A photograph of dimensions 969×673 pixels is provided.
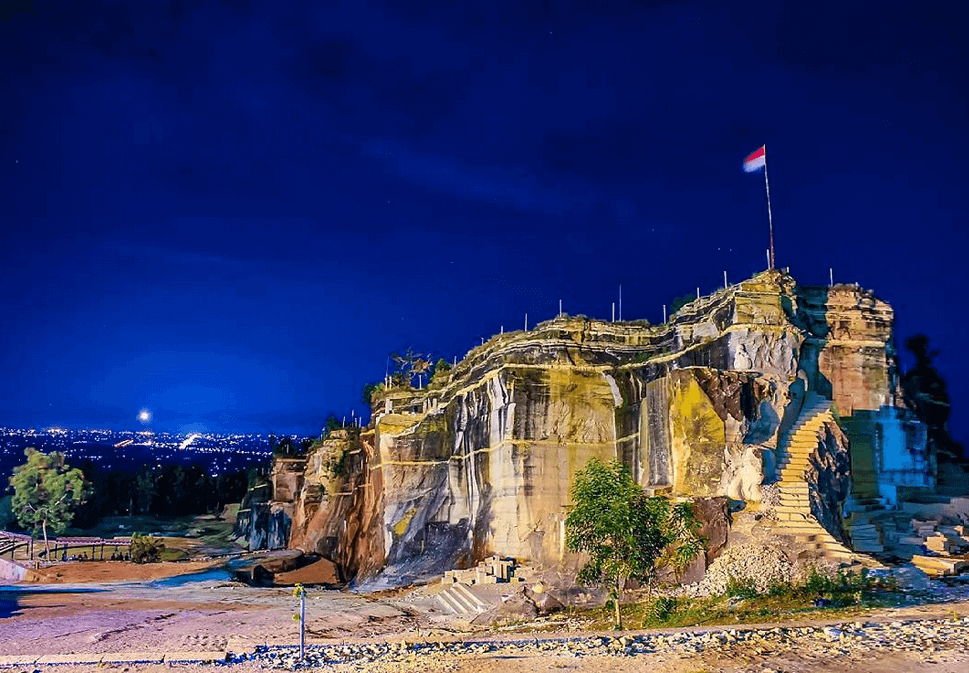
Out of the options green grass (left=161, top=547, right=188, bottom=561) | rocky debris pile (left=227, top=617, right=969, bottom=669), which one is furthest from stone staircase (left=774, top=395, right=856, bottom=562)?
green grass (left=161, top=547, right=188, bottom=561)

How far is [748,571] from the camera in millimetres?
28969

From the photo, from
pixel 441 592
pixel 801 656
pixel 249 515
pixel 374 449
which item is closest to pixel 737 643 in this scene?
pixel 801 656

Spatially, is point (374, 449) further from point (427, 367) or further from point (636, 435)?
point (636, 435)

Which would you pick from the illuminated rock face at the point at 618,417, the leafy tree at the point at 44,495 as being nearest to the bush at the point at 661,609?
the illuminated rock face at the point at 618,417

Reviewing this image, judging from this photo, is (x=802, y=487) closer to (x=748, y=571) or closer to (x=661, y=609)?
(x=748, y=571)

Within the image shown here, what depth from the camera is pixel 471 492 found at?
45844mm

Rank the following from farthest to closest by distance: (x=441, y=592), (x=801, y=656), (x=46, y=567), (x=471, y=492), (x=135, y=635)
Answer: (x=46, y=567) → (x=471, y=492) → (x=441, y=592) → (x=135, y=635) → (x=801, y=656)

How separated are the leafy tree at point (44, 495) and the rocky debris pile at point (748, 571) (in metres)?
51.0

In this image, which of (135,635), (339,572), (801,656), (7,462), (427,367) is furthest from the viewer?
(7,462)

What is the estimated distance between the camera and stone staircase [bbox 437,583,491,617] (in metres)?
33.2

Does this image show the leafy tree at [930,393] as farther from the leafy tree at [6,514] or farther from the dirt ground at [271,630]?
the leafy tree at [6,514]

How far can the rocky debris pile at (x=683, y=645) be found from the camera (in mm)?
20188

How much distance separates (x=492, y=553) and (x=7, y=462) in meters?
198

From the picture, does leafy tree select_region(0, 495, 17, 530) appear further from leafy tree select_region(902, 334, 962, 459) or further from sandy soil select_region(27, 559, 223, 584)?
leafy tree select_region(902, 334, 962, 459)
